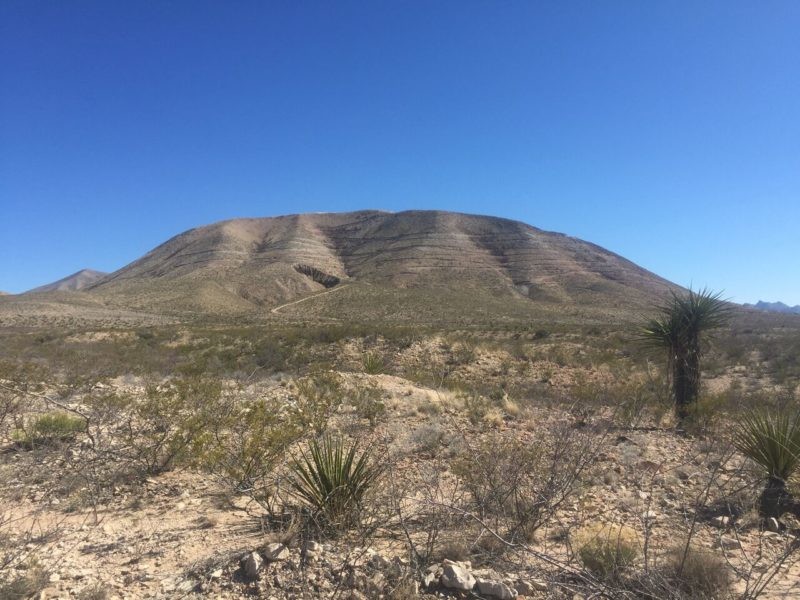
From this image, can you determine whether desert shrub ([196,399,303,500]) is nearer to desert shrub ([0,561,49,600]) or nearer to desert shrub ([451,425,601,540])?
desert shrub ([0,561,49,600])

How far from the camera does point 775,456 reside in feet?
18.4

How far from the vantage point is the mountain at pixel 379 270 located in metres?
69.1

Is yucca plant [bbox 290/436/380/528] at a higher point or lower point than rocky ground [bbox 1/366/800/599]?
higher

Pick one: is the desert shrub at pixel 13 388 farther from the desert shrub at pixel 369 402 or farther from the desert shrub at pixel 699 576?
the desert shrub at pixel 699 576

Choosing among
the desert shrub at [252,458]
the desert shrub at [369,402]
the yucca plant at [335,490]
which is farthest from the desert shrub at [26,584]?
the desert shrub at [369,402]

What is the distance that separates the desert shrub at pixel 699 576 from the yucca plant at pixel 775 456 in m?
2.19

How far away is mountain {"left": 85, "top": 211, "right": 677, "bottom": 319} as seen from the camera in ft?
227

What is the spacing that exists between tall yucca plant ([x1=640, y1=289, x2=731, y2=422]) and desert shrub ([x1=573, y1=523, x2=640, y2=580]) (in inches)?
302

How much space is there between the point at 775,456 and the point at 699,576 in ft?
10.2

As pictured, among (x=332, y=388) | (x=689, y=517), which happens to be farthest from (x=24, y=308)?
(x=689, y=517)

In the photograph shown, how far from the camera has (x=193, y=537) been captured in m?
4.48

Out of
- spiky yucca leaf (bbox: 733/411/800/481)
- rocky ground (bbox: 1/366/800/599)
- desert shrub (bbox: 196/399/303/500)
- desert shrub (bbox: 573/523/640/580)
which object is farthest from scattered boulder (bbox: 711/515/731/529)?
desert shrub (bbox: 196/399/303/500)

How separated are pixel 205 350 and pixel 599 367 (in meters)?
18.0

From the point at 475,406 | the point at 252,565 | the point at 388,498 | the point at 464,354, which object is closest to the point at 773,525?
the point at 388,498
